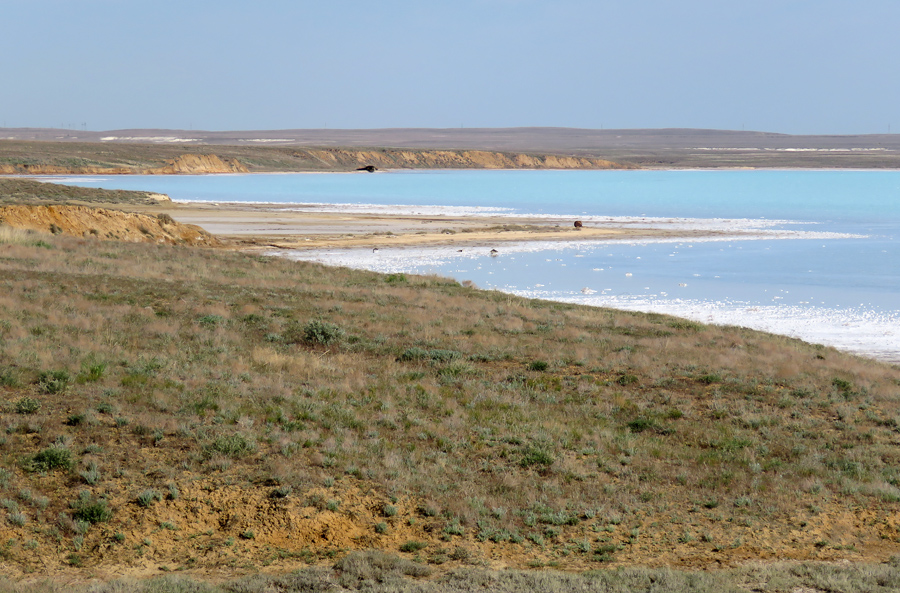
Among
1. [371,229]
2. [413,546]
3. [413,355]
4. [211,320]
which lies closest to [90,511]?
[413,546]

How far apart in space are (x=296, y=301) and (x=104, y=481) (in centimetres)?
1048

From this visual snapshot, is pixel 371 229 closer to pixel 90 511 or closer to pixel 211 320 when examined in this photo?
pixel 211 320

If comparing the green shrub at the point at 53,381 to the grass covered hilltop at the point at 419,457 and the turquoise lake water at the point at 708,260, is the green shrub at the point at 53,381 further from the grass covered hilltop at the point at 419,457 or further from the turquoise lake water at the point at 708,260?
the turquoise lake water at the point at 708,260

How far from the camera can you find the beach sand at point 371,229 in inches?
1610

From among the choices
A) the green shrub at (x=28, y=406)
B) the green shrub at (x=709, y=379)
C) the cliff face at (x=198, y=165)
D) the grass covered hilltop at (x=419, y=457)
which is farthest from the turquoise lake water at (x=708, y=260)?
the cliff face at (x=198, y=165)

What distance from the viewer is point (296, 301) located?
61.6 feet

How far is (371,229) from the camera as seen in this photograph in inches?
1858

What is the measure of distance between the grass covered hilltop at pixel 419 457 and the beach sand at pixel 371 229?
24.6 m

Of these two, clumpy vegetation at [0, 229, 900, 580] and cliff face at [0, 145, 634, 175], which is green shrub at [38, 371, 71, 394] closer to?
clumpy vegetation at [0, 229, 900, 580]

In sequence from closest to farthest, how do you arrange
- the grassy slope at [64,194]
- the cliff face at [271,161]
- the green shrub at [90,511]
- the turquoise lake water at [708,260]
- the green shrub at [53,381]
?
the green shrub at [90,511]
the green shrub at [53,381]
the turquoise lake water at [708,260]
the grassy slope at [64,194]
the cliff face at [271,161]

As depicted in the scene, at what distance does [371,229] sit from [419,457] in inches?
1501

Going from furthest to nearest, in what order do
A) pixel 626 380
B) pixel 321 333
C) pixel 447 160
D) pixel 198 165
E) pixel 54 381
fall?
pixel 447 160 < pixel 198 165 < pixel 321 333 < pixel 626 380 < pixel 54 381

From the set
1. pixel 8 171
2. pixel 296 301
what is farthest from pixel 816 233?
pixel 8 171

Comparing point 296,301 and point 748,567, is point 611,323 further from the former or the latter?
point 748,567
